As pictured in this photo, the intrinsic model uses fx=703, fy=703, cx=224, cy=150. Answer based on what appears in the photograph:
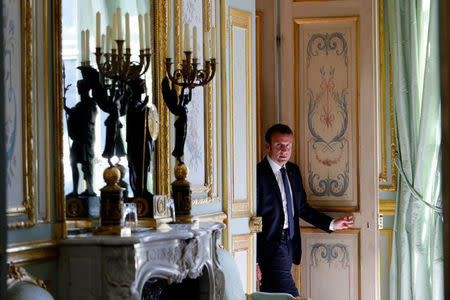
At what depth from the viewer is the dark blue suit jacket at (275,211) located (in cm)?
470

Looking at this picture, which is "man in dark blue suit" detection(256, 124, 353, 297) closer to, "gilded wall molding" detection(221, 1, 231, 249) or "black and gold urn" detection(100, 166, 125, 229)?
"gilded wall molding" detection(221, 1, 231, 249)

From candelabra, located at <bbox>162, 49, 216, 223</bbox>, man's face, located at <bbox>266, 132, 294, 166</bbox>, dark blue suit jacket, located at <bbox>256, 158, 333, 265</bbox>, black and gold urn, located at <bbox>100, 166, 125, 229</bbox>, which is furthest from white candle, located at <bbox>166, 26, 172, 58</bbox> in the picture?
dark blue suit jacket, located at <bbox>256, 158, 333, 265</bbox>

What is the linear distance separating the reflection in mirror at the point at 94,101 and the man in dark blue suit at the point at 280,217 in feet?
6.37

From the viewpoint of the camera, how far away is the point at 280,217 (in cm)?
473

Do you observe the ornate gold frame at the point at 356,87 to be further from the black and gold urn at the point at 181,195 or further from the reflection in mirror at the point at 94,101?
the reflection in mirror at the point at 94,101

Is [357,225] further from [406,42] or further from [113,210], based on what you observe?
[113,210]

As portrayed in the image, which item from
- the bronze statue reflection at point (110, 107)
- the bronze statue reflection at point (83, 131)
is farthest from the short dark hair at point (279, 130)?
the bronze statue reflection at point (110, 107)

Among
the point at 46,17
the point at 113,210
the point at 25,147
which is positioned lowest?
the point at 113,210

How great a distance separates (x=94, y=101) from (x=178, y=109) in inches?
20.5

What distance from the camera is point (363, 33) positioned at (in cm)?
496

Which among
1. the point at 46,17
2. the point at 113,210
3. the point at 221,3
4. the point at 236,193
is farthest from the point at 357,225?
the point at 46,17

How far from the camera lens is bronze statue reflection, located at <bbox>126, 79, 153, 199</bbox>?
2918 mm

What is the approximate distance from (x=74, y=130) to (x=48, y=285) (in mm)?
576

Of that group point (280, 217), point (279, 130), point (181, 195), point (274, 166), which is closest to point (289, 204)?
point (280, 217)
